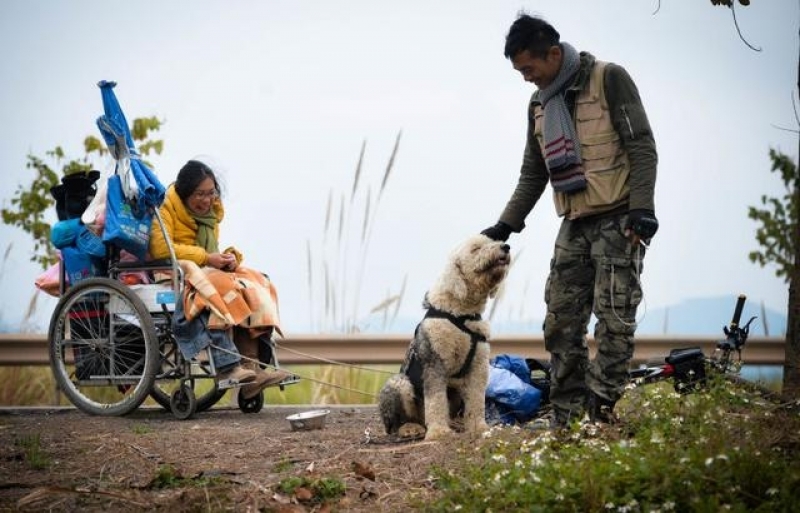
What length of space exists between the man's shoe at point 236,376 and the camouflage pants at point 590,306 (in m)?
2.84

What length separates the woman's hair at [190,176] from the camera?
9.16 metres

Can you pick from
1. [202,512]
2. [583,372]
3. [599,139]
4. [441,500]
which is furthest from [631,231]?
[202,512]

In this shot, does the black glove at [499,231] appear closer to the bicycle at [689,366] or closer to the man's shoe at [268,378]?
the bicycle at [689,366]

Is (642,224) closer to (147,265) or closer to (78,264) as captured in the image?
(147,265)

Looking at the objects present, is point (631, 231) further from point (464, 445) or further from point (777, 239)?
point (777, 239)

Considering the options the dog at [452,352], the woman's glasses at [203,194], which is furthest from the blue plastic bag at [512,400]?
the woman's glasses at [203,194]

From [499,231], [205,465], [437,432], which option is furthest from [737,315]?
[205,465]

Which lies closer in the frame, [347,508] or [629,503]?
[629,503]

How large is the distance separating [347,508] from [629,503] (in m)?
1.52

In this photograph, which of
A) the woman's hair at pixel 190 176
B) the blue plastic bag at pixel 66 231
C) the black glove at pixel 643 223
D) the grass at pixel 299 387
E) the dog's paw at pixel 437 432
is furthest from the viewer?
the grass at pixel 299 387

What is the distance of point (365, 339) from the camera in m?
10.5

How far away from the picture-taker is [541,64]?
688 cm

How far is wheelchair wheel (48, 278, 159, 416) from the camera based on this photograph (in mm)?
8914

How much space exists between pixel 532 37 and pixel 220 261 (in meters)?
3.62
